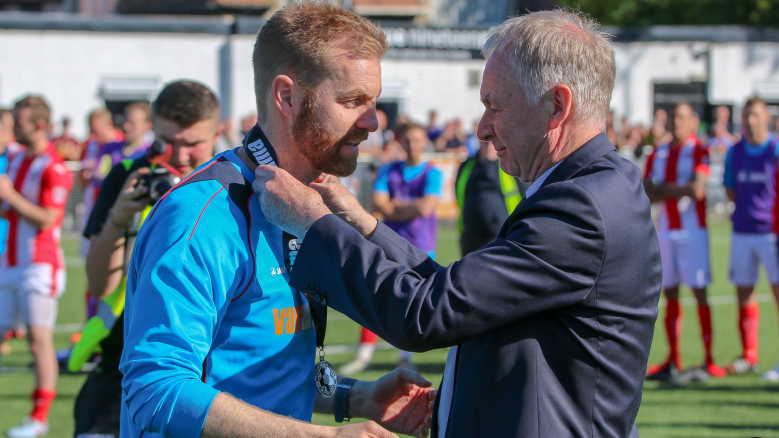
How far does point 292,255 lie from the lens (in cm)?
223

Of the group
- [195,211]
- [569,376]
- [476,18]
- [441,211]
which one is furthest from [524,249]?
[476,18]

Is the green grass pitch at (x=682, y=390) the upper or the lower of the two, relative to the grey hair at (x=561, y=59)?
lower

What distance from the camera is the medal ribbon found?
2234 millimetres

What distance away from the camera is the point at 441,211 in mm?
19734

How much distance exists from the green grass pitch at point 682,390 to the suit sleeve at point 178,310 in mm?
4070

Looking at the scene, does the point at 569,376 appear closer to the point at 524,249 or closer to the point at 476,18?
the point at 524,249

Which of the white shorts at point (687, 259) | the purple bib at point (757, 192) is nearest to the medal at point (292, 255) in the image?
the white shorts at point (687, 259)

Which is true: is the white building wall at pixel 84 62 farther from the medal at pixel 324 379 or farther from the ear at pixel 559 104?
the ear at pixel 559 104

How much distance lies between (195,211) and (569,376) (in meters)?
1.01

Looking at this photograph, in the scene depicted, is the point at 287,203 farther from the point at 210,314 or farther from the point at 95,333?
the point at 95,333

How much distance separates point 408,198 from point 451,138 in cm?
1305

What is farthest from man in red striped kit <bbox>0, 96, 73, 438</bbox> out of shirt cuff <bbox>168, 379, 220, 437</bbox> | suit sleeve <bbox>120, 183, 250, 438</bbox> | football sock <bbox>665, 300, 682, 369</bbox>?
football sock <bbox>665, 300, 682, 369</bbox>

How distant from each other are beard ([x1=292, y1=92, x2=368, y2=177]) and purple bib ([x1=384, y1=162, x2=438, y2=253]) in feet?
18.2

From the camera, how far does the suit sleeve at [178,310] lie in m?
1.84
